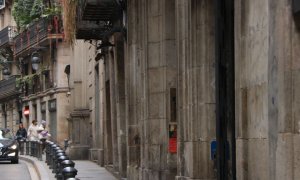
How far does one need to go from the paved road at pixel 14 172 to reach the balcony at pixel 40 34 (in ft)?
47.8

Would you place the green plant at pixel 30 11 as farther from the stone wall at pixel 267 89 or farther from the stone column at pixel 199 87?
the stone wall at pixel 267 89

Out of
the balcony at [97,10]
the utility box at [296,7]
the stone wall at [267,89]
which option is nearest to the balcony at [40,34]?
the balcony at [97,10]

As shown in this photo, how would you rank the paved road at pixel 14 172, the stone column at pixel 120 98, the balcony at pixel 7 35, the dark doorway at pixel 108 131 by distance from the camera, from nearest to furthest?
the stone column at pixel 120 98 < the paved road at pixel 14 172 < the dark doorway at pixel 108 131 < the balcony at pixel 7 35

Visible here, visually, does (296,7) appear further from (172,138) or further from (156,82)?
(156,82)

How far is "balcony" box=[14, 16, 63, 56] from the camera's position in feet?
141

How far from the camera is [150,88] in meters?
15.7

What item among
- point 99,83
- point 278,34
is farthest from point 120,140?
point 278,34

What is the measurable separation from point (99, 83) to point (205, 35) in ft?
50.5

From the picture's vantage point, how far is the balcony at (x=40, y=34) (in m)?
43.1

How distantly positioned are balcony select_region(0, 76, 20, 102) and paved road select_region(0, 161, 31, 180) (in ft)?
86.0

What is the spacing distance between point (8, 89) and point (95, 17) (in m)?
39.0

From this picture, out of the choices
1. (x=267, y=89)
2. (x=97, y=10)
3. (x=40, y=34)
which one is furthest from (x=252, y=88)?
(x=40, y=34)

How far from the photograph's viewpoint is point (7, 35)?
185ft

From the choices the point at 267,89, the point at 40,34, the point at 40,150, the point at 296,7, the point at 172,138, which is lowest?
the point at 40,150
